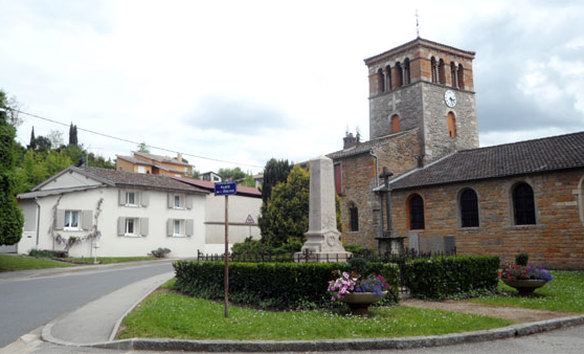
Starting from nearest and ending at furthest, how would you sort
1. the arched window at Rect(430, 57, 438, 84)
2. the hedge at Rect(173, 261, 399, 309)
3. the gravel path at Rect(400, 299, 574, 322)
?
the gravel path at Rect(400, 299, 574, 322) < the hedge at Rect(173, 261, 399, 309) < the arched window at Rect(430, 57, 438, 84)

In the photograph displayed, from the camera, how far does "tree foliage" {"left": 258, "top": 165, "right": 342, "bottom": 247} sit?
2216cm

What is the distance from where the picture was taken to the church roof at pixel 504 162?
2028 centimetres

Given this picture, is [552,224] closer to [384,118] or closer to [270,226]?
[270,226]

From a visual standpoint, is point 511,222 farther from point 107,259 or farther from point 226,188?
point 107,259

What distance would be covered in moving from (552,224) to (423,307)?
499 inches

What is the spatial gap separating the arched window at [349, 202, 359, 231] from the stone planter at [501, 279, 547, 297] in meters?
17.3

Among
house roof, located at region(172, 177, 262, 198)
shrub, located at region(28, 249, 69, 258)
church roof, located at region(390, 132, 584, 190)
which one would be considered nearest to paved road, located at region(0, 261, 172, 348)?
shrub, located at region(28, 249, 69, 258)

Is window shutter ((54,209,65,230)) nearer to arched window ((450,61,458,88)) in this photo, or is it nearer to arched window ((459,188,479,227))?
arched window ((459,188,479,227))

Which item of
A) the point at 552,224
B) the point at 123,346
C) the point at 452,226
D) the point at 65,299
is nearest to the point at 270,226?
the point at 452,226

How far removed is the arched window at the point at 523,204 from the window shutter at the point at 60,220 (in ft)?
83.8

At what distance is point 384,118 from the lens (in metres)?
33.8

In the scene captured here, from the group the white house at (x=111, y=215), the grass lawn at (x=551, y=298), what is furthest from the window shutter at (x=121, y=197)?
the grass lawn at (x=551, y=298)

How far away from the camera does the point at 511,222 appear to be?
70.1ft

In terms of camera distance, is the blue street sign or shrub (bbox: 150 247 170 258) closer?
the blue street sign
